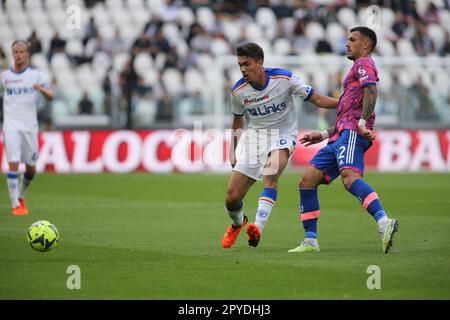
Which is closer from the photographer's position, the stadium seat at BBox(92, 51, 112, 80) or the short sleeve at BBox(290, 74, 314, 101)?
the short sleeve at BBox(290, 74, 314, 101)

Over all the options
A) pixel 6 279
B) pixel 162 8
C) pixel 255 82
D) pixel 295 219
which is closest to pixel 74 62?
pixel 162 8

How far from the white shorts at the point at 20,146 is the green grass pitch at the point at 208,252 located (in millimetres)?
939

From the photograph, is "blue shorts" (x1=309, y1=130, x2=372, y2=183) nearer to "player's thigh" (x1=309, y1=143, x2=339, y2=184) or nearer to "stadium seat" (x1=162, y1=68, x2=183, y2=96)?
"player's thigh" (x1=309, y1=143, x2=339, y2=184)

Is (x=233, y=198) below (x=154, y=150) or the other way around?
below

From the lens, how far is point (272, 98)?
9898 millimetres

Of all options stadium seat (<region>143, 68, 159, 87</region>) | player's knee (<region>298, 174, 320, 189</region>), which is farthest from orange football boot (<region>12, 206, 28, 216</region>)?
stadium seat (<region>143, 68, 159, 87</region>)

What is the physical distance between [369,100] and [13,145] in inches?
288

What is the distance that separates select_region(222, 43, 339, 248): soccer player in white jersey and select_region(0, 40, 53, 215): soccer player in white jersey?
5.62m

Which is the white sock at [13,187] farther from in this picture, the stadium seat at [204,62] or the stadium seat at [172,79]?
the stadium seat at [204,62]

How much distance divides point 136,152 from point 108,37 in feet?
17.2

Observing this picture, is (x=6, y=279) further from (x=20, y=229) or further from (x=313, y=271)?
(x=20, y=229)

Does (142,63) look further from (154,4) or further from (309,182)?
(309,182)

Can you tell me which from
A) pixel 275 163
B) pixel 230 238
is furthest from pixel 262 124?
pixel 230 238

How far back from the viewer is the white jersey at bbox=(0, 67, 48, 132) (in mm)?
14742
